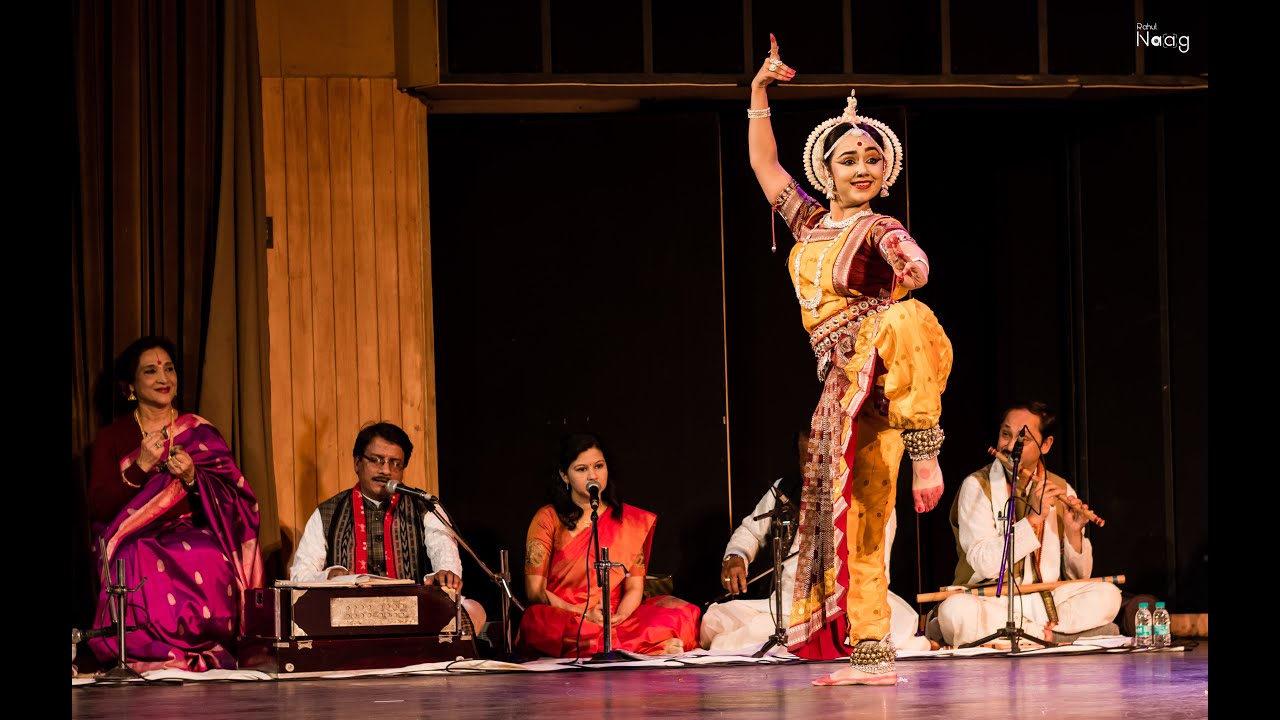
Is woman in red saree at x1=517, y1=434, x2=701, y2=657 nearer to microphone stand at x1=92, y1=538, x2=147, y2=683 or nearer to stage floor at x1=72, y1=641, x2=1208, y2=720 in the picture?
stage floor at x1=72, y1=641, x2=1208, y2=720

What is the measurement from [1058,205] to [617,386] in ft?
6.64

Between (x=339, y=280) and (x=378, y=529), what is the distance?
3.43 ft

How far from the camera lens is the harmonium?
520cm

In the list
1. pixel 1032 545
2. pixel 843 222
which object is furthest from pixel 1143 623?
pixel 843 222

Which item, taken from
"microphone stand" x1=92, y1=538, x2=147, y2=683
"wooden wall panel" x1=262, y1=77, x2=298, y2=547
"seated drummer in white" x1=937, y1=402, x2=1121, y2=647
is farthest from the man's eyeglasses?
"seated drummer in white" x1=937, y1=402, x2=1121, y2=647

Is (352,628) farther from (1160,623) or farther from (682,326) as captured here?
(1160,623)

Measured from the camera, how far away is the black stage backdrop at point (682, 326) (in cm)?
670

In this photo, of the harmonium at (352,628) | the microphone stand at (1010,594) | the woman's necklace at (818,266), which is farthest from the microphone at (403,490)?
the microphone stand at (1010,594)

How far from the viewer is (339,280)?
637 centimetres

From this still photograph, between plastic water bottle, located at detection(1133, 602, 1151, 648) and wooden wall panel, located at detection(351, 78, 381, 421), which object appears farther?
wooden wall panel, located at detection(351, 78, 381, 421)

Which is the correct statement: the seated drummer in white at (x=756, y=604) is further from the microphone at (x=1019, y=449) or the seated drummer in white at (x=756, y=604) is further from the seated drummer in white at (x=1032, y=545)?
the microphone at (x=1019, y=449)

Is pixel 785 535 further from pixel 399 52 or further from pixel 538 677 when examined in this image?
pixel 399 52

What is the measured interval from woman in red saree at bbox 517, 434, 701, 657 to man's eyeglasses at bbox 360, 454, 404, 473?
55 cm

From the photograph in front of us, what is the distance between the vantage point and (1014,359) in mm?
7180
